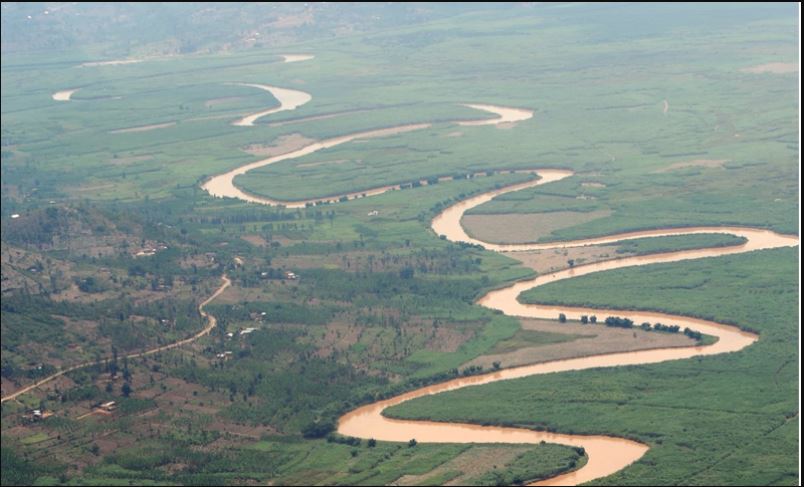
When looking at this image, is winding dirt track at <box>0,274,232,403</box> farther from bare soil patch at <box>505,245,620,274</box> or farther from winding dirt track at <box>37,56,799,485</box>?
bare soil patch at <box>505,245,620,274</box>

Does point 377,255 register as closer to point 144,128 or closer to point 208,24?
point 144,128

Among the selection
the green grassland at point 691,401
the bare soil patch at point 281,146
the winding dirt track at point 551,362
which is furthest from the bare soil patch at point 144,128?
the green grassland at point 691,401

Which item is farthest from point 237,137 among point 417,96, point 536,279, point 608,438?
point 608,438

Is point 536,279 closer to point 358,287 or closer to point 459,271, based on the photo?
point 459,271

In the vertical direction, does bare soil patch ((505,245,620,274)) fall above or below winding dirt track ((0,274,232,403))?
above

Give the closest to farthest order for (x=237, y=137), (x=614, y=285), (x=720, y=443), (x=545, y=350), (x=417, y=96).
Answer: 1. (x=720, y=443)
2. (x=545, y=350)
3. (x=614, y=285)
4. (x=237, y=137)
5. (x=417, y=96)

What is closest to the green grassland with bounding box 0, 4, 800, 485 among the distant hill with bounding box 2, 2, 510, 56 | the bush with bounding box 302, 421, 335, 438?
the bush with bounding box 302, 421, 335, 438
